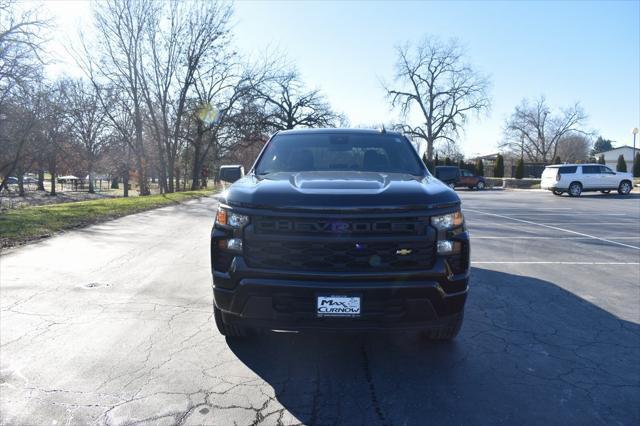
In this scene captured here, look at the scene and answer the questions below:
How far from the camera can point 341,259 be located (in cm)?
292

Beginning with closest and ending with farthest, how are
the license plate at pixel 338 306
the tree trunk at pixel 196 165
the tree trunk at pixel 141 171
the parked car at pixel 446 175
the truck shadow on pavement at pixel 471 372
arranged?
1. the truck shadow on pavement at pixel 471 372
2. the license plate at pixel 338 306
3. the parked car at pixel 446 175
4. the tree trunk at pixel 141 171
5. the tree trunk at pixel 196 165

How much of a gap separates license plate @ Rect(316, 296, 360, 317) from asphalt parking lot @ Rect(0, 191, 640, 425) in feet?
1.79

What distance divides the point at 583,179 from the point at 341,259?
89.2 feet

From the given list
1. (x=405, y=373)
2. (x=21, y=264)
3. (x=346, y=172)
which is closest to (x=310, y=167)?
(x=346, y=172)

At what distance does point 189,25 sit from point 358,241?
3266 centimetres

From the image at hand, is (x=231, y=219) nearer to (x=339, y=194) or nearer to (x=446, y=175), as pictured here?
(x=339, y=194)

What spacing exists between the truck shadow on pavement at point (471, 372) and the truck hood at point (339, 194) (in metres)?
1.25

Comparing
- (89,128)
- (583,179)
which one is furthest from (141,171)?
(583,179)

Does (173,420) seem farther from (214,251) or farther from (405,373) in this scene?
(405,373)

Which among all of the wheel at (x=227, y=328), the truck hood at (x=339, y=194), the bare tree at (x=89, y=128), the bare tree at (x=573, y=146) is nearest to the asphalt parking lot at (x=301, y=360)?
the wheel at (x=227, y=328)

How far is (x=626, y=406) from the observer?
2.80m

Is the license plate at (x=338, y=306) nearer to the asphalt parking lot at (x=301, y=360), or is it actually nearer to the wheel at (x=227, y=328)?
the asphalt parking lot at (x=301, y=360)

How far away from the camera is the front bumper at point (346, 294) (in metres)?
2.87

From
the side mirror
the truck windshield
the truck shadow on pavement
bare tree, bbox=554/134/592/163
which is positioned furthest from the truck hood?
bare tree, bbox=554/134/592/163
